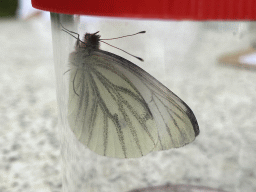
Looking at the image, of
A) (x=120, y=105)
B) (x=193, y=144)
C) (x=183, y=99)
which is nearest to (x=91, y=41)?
(x=120, y=105)

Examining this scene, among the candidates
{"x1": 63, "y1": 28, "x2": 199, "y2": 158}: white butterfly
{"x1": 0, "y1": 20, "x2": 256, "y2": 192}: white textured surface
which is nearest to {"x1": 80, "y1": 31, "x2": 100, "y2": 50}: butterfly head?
{"x1": 63, "y1": 28, "x2": 199, "y2": 158}: white butterfly

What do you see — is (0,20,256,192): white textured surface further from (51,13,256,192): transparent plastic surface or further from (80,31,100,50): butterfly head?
(80,31,100,50): butterfly head

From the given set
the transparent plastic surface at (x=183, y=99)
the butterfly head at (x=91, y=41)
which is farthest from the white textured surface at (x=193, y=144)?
Result: the butterfly head at (x=91, y=41)

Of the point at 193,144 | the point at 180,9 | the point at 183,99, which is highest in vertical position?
the point at 180,9

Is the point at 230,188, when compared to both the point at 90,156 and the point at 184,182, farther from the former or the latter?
the point at 90,156

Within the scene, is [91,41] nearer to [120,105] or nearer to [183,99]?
[120,105]

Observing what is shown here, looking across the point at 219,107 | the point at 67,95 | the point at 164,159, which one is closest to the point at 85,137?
the point at 67,95

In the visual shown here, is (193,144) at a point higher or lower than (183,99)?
lower
